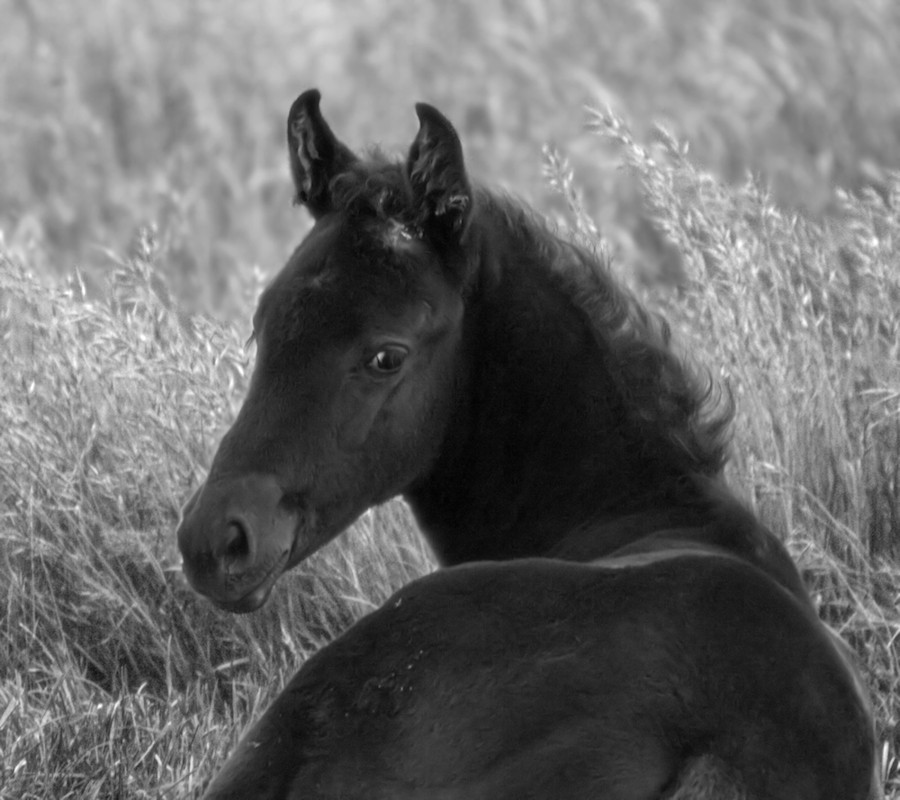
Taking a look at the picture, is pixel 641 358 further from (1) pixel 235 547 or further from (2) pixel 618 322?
(1) pixel 235 547

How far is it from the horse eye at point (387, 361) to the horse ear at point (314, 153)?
1.33ft

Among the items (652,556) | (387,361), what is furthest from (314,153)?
(652,556)

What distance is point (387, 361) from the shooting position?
3.17 m

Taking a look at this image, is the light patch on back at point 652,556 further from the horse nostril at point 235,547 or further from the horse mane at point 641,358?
the horse nostril at point 235,547

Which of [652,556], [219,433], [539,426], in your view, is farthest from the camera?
[219,433]

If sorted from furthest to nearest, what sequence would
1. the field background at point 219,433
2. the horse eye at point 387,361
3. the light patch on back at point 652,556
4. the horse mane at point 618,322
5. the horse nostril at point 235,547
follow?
the field background at point 219,433
the horse mane at point 618,322
the horse eye at point 387,361
the horse nostril at point 235,547
the light patch on back at point 652,556

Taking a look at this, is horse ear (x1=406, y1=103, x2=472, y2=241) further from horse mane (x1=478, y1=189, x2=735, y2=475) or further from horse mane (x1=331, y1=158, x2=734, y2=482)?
horse mane (x1=478, y1=189, x2=735, y2=475)

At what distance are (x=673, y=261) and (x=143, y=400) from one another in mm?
4516

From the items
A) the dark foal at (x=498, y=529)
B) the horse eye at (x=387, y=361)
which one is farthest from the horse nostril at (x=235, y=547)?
the horse eye at (x=387, y=361)

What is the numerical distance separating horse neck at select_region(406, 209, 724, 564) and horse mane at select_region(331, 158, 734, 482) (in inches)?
0.6

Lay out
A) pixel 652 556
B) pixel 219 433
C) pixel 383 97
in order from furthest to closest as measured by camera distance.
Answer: pixel 383 97 < pixel 219 433 < pixel 652 556

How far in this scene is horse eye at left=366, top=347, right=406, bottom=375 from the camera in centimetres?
316

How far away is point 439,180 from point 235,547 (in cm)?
84

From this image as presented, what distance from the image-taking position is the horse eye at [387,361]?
3156 millimetres
